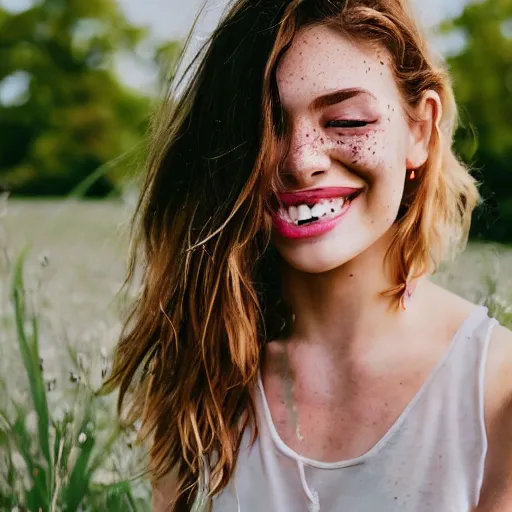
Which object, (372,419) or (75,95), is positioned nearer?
(372,419)

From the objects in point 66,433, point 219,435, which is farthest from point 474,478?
point 66,433

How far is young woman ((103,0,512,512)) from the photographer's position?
1.82 m

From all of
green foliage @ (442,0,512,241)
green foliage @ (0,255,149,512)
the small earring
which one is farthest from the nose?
green foliage @ (442,0,512,241)

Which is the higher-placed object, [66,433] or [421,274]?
[421,274]

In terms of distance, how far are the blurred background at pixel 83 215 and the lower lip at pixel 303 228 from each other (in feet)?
1.49

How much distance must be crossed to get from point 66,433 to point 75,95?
1670 centimetres

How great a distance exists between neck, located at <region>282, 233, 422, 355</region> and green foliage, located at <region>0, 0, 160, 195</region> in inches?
508

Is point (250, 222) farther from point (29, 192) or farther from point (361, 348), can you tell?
point (29, 192)

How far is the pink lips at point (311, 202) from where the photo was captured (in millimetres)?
1841

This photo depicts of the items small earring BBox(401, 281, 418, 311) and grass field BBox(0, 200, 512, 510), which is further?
grass field BBox(0, 200, 512, 510)

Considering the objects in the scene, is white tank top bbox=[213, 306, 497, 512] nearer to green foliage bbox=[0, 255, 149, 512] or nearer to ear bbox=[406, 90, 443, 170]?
ear bbox=[406, 90, 443, 170]

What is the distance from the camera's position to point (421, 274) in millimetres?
1953

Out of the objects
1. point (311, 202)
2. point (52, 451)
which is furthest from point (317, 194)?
point (52, 451)

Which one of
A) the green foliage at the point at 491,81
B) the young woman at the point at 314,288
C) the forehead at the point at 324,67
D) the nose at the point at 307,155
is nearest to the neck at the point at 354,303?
the young woman at the point at 314,288
